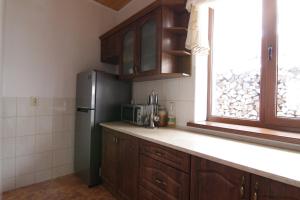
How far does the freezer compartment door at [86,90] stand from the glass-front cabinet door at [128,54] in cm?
38

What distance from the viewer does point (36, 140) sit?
2.18 metres

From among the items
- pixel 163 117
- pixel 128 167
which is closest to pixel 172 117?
pixel 163 117

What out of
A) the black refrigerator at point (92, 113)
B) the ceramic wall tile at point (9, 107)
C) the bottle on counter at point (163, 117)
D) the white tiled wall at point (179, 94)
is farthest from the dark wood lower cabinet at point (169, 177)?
the ceramic wall tile at point (9, 107)

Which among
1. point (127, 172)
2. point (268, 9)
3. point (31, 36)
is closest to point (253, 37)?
point (268, 9)

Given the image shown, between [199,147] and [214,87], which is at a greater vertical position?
[214,87]

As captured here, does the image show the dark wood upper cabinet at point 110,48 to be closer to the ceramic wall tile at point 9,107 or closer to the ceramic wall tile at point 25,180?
the ceramic wall tile at point 9,107

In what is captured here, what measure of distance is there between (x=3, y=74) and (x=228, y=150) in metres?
2.29

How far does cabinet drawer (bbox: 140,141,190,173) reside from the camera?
1.17 m

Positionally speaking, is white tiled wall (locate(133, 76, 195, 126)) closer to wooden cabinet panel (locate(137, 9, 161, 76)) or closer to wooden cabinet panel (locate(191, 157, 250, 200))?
wooden cabinet panel (locate(137, 9, 161, 76))

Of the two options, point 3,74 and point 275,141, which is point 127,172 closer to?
point 275,141

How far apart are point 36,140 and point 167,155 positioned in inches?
68.2

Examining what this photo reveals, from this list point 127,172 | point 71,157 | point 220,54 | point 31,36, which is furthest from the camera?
point 71,157

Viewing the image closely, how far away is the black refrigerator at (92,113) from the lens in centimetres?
210

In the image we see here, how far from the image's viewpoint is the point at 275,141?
1197mm
